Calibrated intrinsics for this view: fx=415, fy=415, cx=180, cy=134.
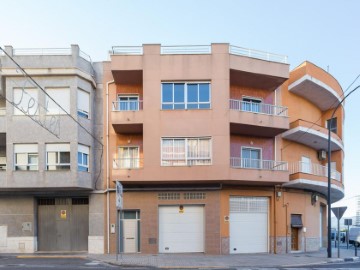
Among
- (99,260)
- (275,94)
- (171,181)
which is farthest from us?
(275,94)

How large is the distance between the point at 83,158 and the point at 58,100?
3317 mm

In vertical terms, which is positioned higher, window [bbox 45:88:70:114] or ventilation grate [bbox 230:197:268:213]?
window [bbox 45:88:70:114]

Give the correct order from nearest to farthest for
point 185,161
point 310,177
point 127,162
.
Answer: point 185,161 → point 127,162 → point 310,177

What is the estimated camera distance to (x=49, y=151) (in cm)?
2148

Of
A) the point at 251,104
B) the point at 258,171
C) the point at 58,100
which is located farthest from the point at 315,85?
the point at 58,100

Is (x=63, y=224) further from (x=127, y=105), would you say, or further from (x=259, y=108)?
(x=259, y=108)

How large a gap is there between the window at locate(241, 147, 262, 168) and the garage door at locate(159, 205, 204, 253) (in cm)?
345

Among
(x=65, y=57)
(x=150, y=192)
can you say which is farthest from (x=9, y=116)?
(x=150, y=192)

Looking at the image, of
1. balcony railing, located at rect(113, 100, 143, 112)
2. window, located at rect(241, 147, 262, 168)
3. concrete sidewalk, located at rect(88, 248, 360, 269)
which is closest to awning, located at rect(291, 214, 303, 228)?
concrete sidewalk, located at rect(88, 248, 360, 269)

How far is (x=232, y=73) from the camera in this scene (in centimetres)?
2209

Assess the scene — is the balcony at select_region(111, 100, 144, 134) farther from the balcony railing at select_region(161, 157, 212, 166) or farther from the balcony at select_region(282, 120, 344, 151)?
the balcony at select_region(282, 120, 344, 151)

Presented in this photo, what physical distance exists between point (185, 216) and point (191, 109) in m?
5.74

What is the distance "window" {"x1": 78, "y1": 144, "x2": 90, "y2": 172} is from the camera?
71.7 ft

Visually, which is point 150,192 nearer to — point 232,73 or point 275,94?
point 232,73
